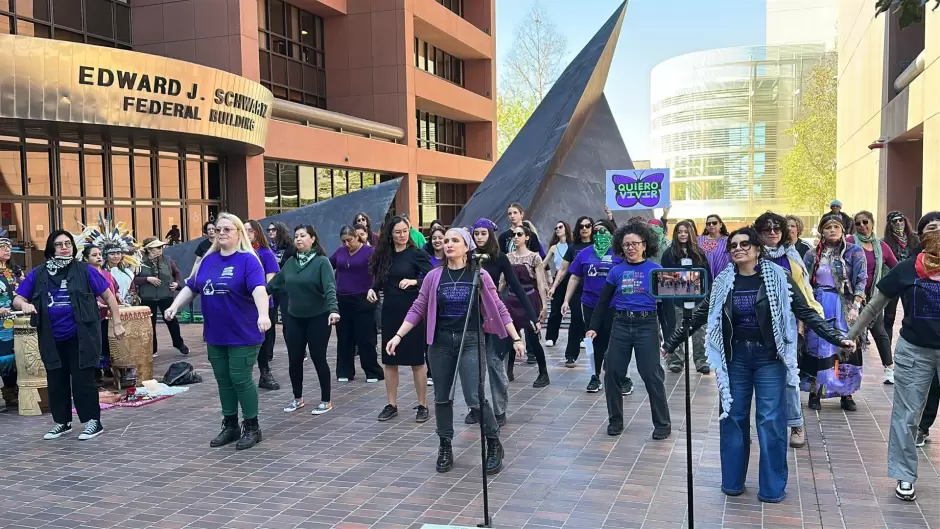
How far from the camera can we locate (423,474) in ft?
17.9

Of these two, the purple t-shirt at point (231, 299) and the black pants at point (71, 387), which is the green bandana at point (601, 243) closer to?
the purple t-shirt at point (231, 299)

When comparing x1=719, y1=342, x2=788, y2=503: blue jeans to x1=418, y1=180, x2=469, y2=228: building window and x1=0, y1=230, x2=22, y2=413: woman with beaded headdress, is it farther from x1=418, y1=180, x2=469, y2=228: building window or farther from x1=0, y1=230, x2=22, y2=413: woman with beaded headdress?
x1=418, y1=180, x2=469, y2=228: building window

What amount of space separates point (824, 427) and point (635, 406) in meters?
1.64

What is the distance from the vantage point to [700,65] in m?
69.4

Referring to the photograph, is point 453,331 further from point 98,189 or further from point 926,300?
point 98,189

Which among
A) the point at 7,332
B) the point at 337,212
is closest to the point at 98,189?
the point at 337,212

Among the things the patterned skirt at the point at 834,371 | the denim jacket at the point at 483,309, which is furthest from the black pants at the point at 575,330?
the denim jacket at the point at 483,309

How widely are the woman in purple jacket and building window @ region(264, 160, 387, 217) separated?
19438mm

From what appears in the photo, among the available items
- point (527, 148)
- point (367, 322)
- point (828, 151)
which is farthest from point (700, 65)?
point (367, 322)

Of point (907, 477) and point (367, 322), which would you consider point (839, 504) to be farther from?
point (367, 322)

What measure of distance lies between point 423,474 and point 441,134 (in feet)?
112

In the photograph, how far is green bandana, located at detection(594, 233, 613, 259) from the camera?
808cm

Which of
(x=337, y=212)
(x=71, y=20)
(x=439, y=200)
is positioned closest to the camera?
(x=337, y=212)

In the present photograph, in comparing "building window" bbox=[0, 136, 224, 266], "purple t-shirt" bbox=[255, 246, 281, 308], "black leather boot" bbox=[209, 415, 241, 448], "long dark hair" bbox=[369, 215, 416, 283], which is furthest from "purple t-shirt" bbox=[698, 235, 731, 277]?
"building window" bbox=[0, 136, 224, 266]
